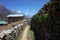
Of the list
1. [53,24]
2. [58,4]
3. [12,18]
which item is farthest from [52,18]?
[12,18]

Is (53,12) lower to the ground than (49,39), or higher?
higher

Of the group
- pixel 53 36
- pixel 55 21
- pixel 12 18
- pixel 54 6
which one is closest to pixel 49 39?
pixel 53 36

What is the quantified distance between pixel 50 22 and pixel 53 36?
0.77 meters

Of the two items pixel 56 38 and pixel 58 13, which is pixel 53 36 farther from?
pixel 58 13

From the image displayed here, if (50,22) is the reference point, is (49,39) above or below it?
below

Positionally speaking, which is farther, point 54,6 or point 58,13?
point 54,6

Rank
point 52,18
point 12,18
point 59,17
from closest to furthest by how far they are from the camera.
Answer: point 59,17
point 52,18
point 12,18

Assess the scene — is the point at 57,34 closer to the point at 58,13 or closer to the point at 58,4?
the point at 58,13

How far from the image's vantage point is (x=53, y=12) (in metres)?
6.82

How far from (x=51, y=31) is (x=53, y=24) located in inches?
14.2

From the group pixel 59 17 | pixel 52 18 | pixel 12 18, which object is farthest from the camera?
pixel 12 18

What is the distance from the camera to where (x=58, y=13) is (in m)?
6.55

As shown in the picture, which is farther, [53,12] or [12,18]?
[12,18]

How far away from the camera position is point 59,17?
6492mm
